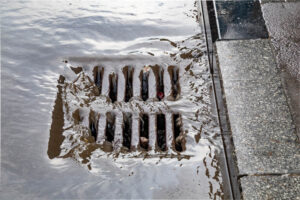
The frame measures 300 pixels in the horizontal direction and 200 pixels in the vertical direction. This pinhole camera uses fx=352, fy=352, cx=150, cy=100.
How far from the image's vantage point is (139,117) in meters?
2.00

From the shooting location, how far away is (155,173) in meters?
1.75

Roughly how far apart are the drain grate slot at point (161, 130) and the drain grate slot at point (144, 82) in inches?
7.5

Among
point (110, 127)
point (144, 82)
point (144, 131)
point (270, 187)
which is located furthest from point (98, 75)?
point (270, 187)

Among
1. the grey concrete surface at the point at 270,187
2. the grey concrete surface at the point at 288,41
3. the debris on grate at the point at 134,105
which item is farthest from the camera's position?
the grey concrete surface at the point at 288,41

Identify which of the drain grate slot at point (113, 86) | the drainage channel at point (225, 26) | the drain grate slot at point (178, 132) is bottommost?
the drain grate slot at point (178, 132)

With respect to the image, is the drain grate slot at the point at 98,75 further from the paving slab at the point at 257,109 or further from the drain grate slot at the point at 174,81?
the paving slab at the point at 257,109

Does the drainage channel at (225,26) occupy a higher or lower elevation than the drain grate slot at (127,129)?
higher

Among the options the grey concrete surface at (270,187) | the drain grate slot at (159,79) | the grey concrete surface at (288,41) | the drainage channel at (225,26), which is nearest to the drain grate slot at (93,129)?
the drain grate slot at (159,79)

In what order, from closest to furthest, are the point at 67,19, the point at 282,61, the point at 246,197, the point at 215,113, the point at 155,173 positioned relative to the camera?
the point at 246,197
the point at 155,173
the point at 215,113
the point at 282,61
the point at 67,19

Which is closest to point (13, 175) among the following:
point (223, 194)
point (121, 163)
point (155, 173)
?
point (121, 163)

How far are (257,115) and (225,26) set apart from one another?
2.53 ft

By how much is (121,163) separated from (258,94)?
2.83 ft

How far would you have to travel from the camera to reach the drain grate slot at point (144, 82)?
7.11 feet

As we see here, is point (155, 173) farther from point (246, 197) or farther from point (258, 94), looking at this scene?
point (258, 94)
